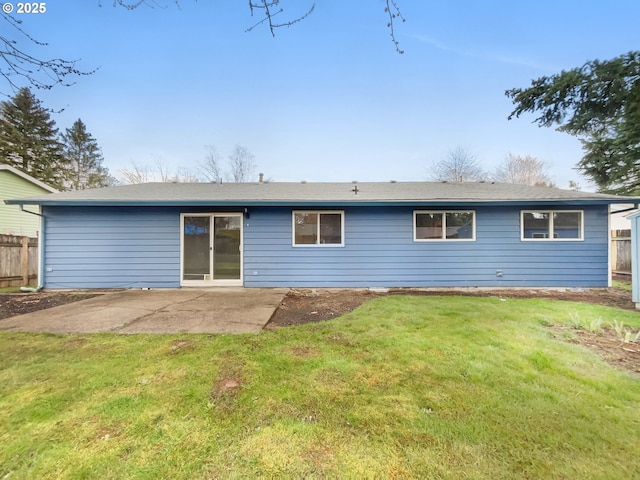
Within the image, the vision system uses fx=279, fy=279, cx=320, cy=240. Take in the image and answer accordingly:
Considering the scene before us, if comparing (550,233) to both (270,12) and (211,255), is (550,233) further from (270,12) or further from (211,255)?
(211,255)

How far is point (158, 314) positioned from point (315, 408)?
3949mm

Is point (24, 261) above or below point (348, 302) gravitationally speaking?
above

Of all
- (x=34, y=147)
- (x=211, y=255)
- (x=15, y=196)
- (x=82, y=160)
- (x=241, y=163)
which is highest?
(x=82, y=160)

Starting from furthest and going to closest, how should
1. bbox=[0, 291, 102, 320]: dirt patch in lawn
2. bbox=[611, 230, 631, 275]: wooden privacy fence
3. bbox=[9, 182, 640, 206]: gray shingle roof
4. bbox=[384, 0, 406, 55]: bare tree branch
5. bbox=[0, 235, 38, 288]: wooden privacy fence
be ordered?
bbox=[611, 230, 631, 275]: wooden privacy fence
bbox=[0, 235, 38, 288]: wooden privacy fence
bbox=[9, 182, 640, 206]: gray shingle roof
bbox=[0, 291, 102, 320]: dirt patch in lawn
bbox=[384, 0, 406, 55]: bare tree branch

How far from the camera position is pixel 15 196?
13.0 m

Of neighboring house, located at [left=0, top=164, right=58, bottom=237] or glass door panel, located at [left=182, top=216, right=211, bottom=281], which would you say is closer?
glass door panel, located at [left=182, top=216, right=211, bottom=281]

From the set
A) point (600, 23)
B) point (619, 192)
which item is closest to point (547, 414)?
point (600, 23)

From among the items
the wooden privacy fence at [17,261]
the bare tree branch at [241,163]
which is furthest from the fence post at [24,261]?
the bare tree branch at [241,163]

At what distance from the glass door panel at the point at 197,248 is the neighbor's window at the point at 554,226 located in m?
8.62

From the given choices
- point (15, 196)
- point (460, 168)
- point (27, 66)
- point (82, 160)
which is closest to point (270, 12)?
point (27, 66)

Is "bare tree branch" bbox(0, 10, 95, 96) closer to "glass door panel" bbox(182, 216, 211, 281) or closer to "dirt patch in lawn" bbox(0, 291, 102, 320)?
"dirt patch in lawn" bbox(0, 291, 102, 320)

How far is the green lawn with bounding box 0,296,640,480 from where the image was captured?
61.2 inches

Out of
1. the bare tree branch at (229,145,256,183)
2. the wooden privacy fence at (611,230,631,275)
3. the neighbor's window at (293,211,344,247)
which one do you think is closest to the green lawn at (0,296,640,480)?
the neighbor's window at (293,211,344,247)

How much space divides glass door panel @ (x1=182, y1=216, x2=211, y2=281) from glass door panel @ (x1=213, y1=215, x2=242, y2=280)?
0.65 ft
